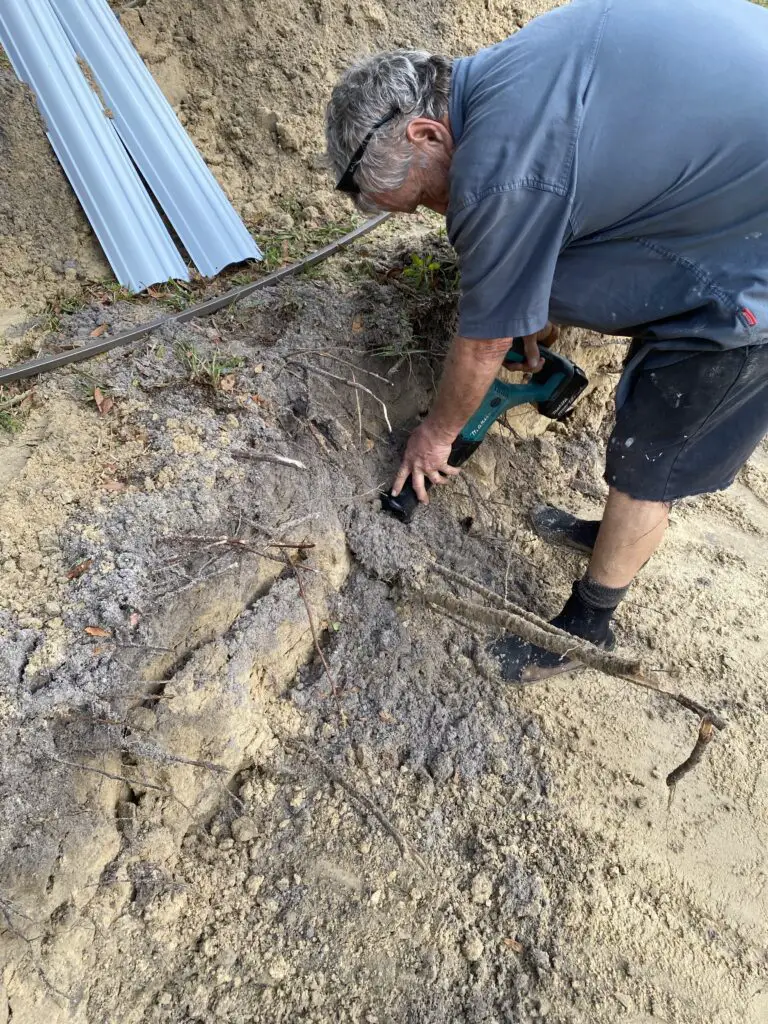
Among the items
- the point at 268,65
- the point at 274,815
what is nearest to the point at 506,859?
the point at 274,815

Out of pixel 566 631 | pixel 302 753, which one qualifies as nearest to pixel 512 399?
pixel 566 631

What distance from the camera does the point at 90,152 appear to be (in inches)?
106

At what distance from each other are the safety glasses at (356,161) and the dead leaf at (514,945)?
6.91 feet

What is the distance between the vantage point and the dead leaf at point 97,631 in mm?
1663

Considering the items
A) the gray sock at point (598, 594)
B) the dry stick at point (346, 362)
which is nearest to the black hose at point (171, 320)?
the dry stick at point (346, 362)

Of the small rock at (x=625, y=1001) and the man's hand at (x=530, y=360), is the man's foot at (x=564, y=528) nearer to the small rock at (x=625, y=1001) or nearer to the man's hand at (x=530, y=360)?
the man's hand at (x=530, y=360)

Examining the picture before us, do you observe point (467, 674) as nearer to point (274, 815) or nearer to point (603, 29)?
point (274, 815)

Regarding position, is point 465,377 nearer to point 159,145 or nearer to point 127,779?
point 127,779

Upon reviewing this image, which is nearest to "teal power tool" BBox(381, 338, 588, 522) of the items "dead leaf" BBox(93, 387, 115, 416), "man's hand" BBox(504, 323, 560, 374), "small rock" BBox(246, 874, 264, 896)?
"man's hand" BBox(504, 323, 560, 374)

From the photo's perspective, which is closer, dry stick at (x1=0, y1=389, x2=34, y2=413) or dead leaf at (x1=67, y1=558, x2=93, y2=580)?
dead leaf at (x1=67, y1=558, x2=93, y2=580)

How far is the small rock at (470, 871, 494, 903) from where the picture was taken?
69.4 inches

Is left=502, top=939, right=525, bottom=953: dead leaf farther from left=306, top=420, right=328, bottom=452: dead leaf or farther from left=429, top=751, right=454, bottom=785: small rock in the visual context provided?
left=306, top=420, right=328, bottom=452: dead leaf

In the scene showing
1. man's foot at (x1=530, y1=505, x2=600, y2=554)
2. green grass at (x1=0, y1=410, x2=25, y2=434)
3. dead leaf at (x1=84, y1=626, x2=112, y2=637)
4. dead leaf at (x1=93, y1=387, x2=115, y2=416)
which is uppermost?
dead leaf at (x1=93, y1=387, x2=115, y2=416)

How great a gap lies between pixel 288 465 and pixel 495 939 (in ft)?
4.85
